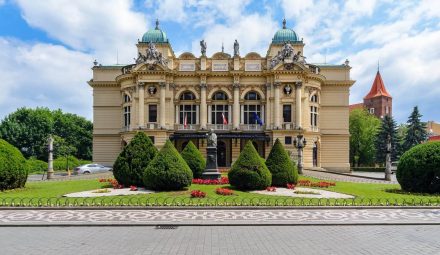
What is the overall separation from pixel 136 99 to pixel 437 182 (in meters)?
38.8

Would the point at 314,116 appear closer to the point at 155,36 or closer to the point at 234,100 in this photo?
the point at 234,100

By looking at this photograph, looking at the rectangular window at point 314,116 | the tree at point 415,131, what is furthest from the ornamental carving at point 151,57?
the tree at point 415,131

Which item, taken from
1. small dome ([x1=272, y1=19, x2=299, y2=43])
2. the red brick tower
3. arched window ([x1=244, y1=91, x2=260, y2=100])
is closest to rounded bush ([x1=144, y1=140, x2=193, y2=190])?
arched window ([x1=244, y1=91, x2=260, y2=100])

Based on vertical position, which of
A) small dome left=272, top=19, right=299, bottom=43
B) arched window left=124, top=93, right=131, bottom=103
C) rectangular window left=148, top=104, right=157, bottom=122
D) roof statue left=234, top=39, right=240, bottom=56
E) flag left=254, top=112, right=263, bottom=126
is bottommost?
flag left=254, top=112, right=263, bottom=126

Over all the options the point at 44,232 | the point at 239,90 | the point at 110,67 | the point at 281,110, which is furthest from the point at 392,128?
the point at 44,232

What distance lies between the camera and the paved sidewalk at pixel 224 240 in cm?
1027

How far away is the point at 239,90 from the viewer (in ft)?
174

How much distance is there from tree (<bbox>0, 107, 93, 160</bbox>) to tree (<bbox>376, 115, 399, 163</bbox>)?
5323 cm

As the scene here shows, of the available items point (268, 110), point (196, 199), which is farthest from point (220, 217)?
point (268, 110)

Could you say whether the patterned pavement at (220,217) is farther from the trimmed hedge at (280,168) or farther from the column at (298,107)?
the column at (298,107)

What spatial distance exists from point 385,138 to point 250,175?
48.4m

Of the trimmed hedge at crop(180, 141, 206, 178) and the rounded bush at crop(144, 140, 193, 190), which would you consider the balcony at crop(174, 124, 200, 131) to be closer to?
the trimmed hedge at crop(180, 141, 206, 178)

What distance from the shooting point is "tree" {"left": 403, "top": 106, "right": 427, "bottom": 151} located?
202ft

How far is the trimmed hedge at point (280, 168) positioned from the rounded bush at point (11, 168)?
16591 millimetres
